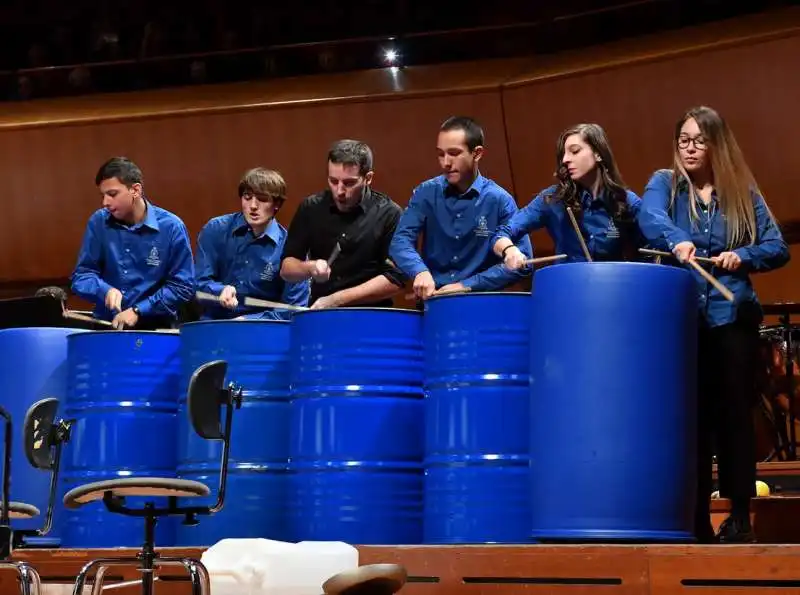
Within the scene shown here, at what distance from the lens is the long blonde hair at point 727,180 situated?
3.65 m

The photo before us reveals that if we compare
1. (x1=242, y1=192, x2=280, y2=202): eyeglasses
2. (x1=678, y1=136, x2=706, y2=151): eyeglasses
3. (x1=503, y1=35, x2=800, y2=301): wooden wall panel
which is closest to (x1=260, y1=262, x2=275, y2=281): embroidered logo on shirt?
(x1=242, y1=192, x2=280, y2=202): eyeglasses

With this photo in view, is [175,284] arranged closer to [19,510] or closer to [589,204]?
[19,510]

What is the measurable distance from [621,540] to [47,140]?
669cm

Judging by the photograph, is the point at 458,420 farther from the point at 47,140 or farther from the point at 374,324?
the point at 47,140

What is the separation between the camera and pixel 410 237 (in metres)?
4.32

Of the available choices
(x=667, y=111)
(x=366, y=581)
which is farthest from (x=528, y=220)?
(x=667, y=111)

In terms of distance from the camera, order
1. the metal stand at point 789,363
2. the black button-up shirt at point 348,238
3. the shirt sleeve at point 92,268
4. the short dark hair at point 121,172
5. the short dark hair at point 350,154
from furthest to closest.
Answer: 1. the metal stand at point 789,363
2. the short dark hair at point 121,172
3. the shirt sleeve at point 92,268
4. the black button-up shirt at point 348,238
5. the short dark hair at point 350,154

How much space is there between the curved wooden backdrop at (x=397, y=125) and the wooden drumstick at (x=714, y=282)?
3.82 metres

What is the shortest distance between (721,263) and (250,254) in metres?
2.09

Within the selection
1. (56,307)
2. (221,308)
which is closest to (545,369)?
(221,308)

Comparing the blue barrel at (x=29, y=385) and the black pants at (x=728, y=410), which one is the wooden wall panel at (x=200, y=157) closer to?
the blue barrel at (x=29, y=385)

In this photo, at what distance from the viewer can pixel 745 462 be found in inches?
139

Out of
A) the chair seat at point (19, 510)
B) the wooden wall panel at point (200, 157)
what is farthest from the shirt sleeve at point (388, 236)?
the wooden wall panel at point (200, 157)

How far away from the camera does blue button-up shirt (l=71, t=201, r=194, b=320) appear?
4887 millimetres
